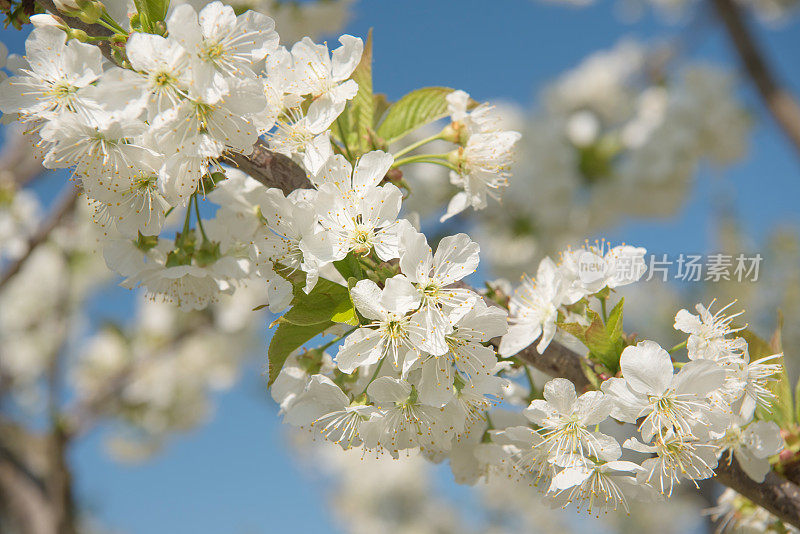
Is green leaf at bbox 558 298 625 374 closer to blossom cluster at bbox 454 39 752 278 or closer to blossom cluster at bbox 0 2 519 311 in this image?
blossom cluster at bbox 0 2 519 311

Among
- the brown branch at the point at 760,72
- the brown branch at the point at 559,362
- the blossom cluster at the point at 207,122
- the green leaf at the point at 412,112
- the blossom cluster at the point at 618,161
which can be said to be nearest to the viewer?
the blossom cluster at the point at 207,122

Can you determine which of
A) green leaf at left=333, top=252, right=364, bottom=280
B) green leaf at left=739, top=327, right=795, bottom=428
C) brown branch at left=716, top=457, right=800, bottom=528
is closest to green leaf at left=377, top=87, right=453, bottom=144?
green leaf at left=333, top=252, right=364, bottom=280

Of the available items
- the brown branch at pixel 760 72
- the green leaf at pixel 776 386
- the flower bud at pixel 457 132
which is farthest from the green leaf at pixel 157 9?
the brown branch at pixel 760 72

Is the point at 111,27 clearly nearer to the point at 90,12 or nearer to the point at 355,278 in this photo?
the point at 90,12

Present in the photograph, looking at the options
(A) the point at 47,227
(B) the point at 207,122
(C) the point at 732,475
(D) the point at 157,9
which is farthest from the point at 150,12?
(A) the point at 47,227

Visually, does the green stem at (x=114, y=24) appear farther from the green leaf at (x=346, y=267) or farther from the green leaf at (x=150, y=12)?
the green leaf at (x=346, y=267)

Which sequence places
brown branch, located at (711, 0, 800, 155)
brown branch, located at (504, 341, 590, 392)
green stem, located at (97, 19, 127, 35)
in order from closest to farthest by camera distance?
1. green stem, located at (97, 19, 127, 35)
2. brown branch, located at (504, 341, 590, 392)
3. brown branch, located at (711, 0, 800, 155)
